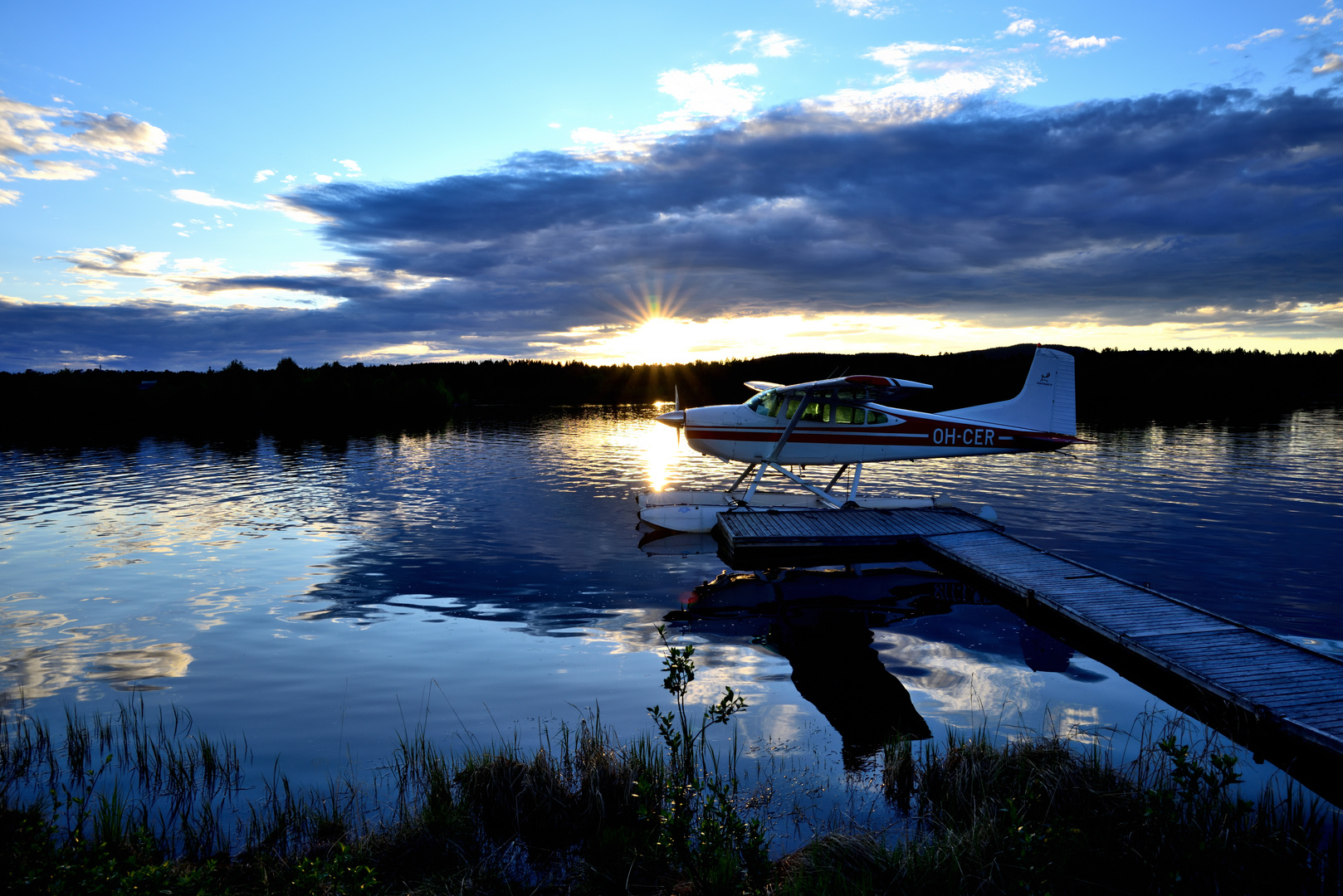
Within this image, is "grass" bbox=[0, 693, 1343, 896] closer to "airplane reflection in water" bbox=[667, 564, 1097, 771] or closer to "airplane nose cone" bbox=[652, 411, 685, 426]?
"airplane reflection in water" bbox=[667, 564, 1097, 771]

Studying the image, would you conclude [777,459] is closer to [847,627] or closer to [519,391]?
[847,627]

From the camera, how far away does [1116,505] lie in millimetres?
17906

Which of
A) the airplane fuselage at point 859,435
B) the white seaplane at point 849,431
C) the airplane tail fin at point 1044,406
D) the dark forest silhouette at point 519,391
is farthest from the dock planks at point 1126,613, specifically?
the dark forest silhouette at point 519,391

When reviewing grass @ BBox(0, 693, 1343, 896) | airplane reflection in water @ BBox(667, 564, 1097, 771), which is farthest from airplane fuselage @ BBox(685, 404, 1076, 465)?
grass @ BBox(0, 693, 1343, 896)

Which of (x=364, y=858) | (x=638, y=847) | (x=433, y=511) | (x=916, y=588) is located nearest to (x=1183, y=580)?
(x=916, y=588)

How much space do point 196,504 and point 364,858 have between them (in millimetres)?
18126

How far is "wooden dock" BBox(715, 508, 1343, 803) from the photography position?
17.7ft

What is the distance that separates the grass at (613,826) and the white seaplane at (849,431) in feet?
29.7

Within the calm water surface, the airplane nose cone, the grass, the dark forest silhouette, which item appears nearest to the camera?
the grass

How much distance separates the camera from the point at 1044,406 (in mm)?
15070

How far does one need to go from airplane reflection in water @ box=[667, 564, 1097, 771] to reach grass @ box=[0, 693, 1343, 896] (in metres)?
0.78

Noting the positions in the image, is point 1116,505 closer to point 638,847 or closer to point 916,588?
point 916,588

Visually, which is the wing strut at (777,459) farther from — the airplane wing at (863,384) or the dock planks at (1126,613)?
the dock planks at (1126,613)

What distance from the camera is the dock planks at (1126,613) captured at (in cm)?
565
